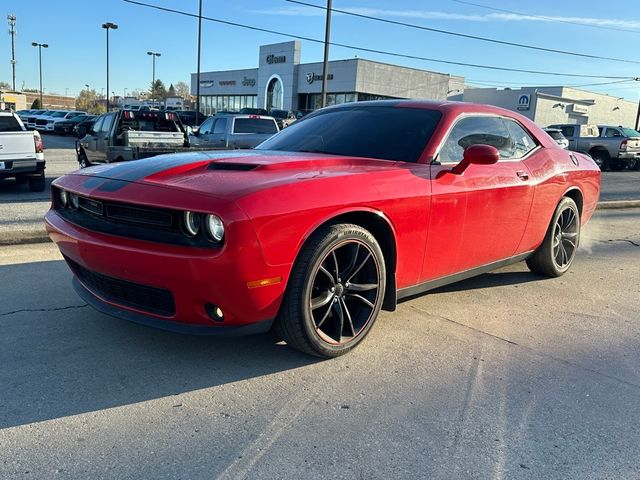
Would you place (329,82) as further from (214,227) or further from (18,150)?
(214,227)

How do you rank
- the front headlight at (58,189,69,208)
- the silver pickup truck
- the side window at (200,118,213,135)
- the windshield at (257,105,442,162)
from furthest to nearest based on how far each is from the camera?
the silver pickup truck → the side window at (200,118,213,135) → the windshield at (257,105,442,162) → the front headlight at (58,189,69,208)

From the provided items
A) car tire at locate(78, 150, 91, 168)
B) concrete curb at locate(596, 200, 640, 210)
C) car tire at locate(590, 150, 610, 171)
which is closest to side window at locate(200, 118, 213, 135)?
car tire at locate(78, 150, 91, 168)

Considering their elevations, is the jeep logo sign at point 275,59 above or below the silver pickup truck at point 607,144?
above

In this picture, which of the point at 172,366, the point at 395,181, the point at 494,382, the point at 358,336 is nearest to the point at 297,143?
the point at 395,181

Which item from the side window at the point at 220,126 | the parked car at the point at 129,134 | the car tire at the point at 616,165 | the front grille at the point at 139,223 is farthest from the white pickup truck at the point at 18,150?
the car tire at the point at 616,165

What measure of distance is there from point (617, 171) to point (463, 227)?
21.4 m

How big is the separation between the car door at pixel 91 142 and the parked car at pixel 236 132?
232cm

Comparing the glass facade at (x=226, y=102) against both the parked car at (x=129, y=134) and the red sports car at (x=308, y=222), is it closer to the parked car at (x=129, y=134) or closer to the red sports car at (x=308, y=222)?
the parked car at (x=129, y=134)

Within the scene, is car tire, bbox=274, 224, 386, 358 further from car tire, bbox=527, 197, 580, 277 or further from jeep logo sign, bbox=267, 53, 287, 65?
jeep logo sign, bbox=267, 53, 287, 65

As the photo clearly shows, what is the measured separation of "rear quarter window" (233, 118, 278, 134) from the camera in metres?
13.7

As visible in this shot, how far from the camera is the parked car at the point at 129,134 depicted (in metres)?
10.3

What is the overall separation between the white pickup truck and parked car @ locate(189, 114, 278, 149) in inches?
166

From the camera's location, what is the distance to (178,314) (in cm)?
287

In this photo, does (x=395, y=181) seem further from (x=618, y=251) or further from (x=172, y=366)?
(x=618, y=251)
